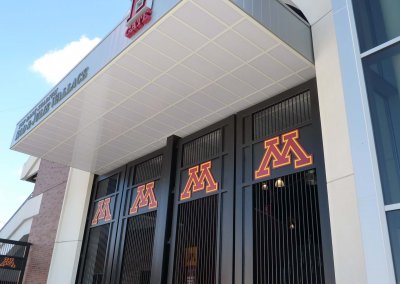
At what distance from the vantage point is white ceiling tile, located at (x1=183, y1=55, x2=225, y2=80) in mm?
6965

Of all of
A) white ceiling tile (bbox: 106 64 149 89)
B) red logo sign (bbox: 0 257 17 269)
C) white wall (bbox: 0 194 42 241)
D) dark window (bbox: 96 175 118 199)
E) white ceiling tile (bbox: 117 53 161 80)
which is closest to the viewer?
white ceiling tile (bbox: 117 53 161 80)

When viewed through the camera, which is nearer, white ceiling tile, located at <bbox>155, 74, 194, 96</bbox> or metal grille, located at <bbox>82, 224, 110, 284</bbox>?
white ceiling tile, located at <bbox>155, 74, 194, 96</bbox>

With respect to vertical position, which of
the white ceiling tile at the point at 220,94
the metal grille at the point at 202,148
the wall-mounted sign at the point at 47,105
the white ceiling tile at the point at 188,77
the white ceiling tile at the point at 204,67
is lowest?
the metal grille at the point at 202,148

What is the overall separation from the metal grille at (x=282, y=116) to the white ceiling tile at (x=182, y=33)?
225cm

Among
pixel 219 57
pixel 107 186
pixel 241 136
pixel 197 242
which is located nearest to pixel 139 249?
pixel 197 242

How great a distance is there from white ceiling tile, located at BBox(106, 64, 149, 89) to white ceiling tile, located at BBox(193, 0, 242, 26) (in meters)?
2.25

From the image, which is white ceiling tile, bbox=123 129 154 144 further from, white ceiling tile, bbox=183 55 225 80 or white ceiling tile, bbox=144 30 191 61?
white ceiling tile, bbox=144 30 191 61

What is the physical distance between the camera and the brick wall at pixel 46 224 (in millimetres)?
13594

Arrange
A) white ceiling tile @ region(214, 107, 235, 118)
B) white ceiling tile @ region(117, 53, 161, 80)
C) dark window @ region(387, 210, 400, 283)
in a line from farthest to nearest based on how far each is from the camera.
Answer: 1. white ceiling tile @ region(214, 107, 235, 118)
2. white ceiling tile @ region(117, 53, 161, 80)
3. dark window @ region(387, 210, 400, 283)

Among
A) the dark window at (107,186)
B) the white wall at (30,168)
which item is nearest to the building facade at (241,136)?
the dark window at (107,186)

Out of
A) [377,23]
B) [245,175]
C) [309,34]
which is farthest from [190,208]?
[377,23]

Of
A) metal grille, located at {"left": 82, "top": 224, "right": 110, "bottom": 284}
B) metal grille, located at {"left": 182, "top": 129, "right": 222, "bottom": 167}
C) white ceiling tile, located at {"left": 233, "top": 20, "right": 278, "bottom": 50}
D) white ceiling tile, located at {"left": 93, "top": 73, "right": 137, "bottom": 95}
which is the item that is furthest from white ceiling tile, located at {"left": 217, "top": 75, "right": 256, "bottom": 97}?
metal grille, located at {"left": 82, "top": 224, "right": 110, "bottom": 284}

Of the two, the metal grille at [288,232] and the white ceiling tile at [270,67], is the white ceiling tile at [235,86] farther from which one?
the metal grille at [288,232]

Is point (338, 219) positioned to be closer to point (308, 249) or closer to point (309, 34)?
point (308, 249)
